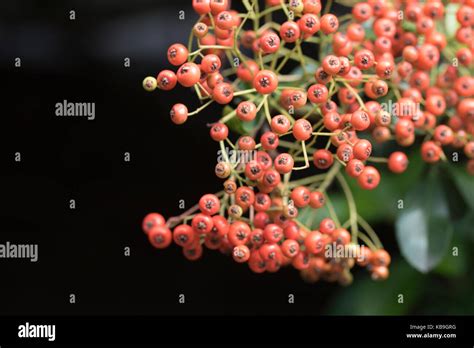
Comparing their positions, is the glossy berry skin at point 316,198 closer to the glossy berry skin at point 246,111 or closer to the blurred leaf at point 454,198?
the glossy berry skin at point 246,111

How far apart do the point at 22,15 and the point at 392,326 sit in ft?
5.35

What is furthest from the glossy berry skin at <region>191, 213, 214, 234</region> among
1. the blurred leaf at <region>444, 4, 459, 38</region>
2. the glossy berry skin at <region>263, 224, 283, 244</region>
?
the blurred leaf at <region>444, 4, 459, 38</region>

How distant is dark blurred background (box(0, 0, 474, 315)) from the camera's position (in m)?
2.16

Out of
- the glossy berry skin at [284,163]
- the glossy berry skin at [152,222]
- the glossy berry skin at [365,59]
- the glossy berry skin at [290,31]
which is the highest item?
the glossy berry skin at [290,31]

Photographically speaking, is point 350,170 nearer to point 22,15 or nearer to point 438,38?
point 438,38

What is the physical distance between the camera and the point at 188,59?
4.13 feet

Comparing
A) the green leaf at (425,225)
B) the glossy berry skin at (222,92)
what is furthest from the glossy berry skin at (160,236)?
the green leaf at (425,225)

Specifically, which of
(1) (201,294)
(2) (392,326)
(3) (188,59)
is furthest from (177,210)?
(3) (188,59)

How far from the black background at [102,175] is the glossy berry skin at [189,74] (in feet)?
2.94

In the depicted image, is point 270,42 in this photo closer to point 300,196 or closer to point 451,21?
point 300,196

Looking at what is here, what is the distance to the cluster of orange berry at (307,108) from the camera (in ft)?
3.99

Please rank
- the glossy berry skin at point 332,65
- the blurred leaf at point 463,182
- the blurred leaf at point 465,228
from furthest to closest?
the blurred leaf at point 465,228, the blurred leaf at point 463,182, the glossy berry skin at point 332,65

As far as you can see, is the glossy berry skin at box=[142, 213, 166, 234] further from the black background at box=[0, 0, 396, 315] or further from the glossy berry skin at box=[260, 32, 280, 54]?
the black background at box=[0, 0, 396, 315]

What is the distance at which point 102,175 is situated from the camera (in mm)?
2219
